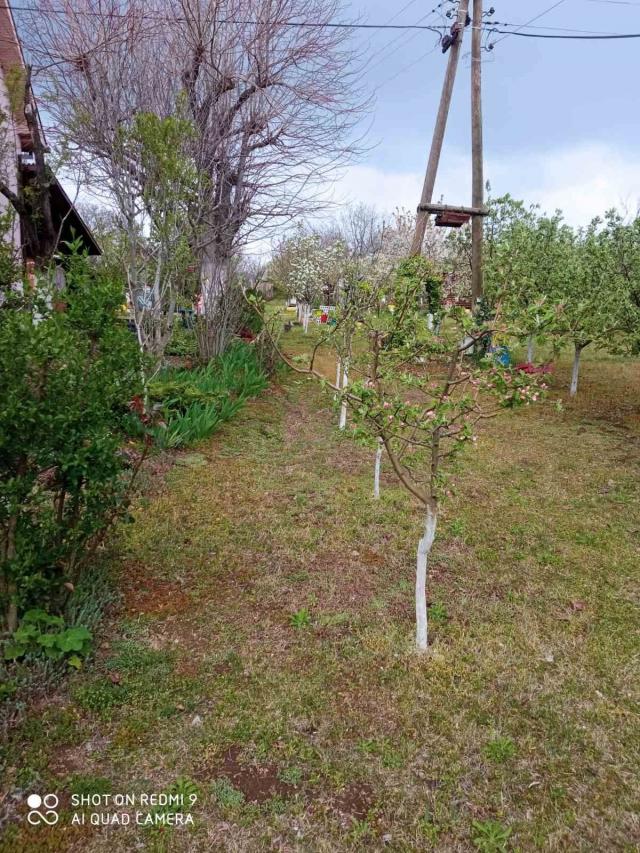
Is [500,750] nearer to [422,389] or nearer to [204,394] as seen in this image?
[422,389]

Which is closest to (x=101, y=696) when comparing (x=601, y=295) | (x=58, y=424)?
(x=58, y=424)

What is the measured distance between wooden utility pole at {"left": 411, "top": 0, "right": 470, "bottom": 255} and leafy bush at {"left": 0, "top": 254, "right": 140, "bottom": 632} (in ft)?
17.6

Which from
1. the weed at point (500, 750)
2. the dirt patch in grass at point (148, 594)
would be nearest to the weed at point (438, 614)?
the weed at point (500, 750)

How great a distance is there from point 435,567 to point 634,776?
5.91 ft

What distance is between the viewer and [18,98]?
543cm

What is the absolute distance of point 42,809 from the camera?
6.38 feet

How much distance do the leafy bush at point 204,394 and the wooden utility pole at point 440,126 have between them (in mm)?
3207

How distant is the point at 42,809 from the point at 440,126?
8.61m

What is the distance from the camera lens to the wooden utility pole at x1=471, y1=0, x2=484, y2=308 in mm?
7746

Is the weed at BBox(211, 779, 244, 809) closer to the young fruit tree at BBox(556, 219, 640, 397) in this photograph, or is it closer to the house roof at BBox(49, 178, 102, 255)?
the young fruit tree at BBox(556, 219, 640, 397)

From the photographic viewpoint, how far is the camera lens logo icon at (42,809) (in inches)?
74.9

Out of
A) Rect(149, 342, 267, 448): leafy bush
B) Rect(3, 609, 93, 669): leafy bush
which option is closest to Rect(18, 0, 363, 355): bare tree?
Rect(149, 342, 267, 448): leafy bush

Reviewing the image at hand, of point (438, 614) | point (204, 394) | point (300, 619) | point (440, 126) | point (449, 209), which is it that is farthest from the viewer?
point (449, 209)

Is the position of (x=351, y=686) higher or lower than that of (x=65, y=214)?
lower
